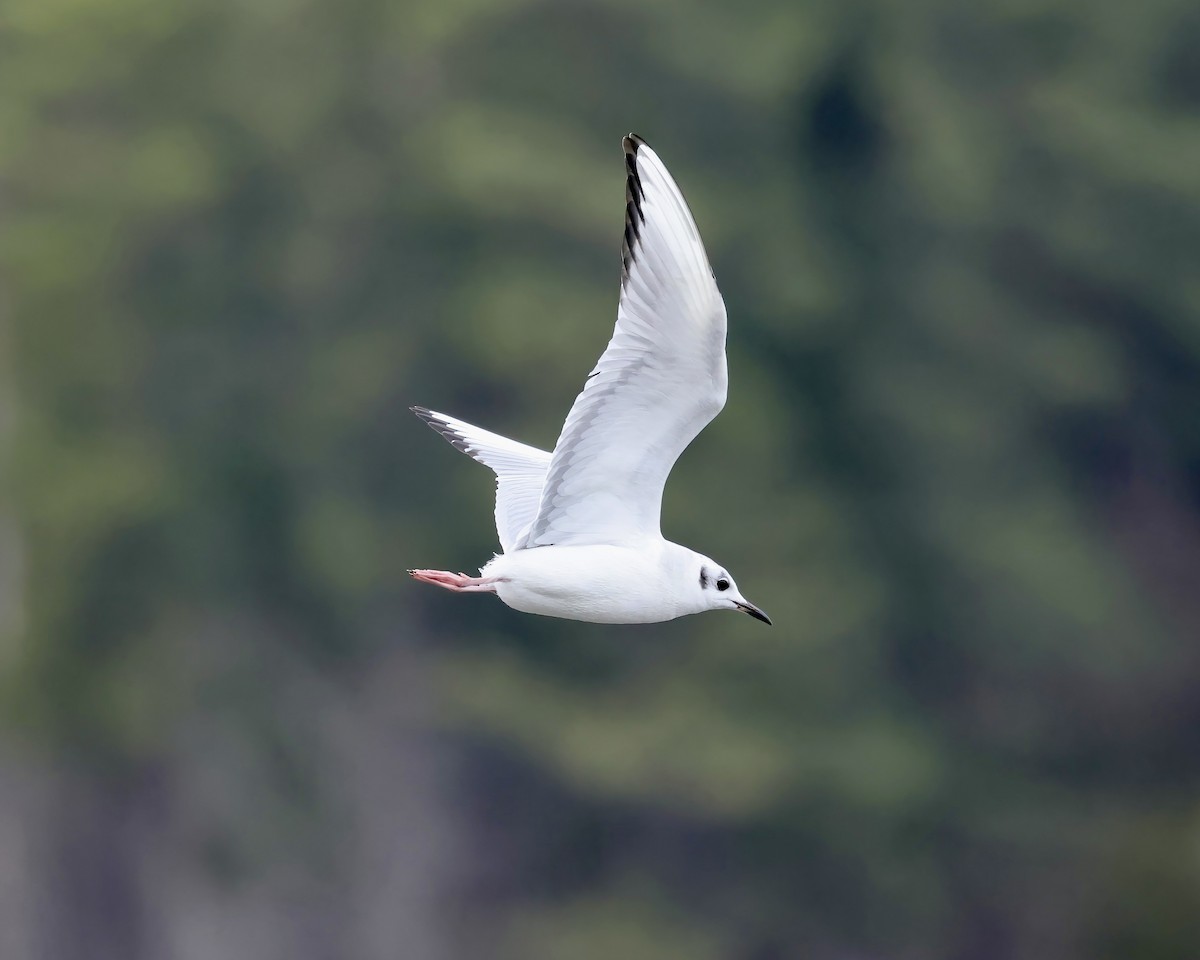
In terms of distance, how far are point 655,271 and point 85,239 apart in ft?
38.8

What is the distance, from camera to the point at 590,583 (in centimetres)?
388

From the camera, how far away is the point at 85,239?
46.9ft

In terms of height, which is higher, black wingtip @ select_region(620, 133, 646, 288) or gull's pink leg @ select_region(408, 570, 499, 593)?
black wingtip @ select_region(620, 133, 646, 288)

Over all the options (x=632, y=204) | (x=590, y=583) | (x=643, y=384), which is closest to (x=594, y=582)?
(x=590, y=583)

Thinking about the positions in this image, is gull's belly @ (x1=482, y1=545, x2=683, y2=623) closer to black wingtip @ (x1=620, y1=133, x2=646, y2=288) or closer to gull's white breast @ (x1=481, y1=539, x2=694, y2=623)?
gull's white breast @ (x1=481, y1=539, x2=694, y2=623)

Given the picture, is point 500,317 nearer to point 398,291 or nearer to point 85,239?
point 398,291

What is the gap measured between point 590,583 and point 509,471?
0.99m

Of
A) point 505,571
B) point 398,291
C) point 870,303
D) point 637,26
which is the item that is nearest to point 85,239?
point 398,291

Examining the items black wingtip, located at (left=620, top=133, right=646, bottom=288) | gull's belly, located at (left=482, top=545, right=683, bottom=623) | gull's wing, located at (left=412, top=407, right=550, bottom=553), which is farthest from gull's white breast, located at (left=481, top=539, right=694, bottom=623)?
black wingtip, located at (left=620, top=133, right=646, bottom=288)

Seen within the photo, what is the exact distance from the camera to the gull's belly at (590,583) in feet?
12.8

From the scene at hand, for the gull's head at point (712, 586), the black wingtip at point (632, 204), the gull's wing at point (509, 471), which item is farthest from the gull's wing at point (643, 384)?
the gull's wing at point (509, 471)

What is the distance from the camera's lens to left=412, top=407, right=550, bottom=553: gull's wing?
457 cm

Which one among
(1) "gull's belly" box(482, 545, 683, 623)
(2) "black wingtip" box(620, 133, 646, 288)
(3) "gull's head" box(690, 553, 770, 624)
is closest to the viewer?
(2) "black wingtip" box(620, 133, 646, 288)

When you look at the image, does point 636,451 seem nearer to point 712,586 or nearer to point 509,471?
point 712,586
